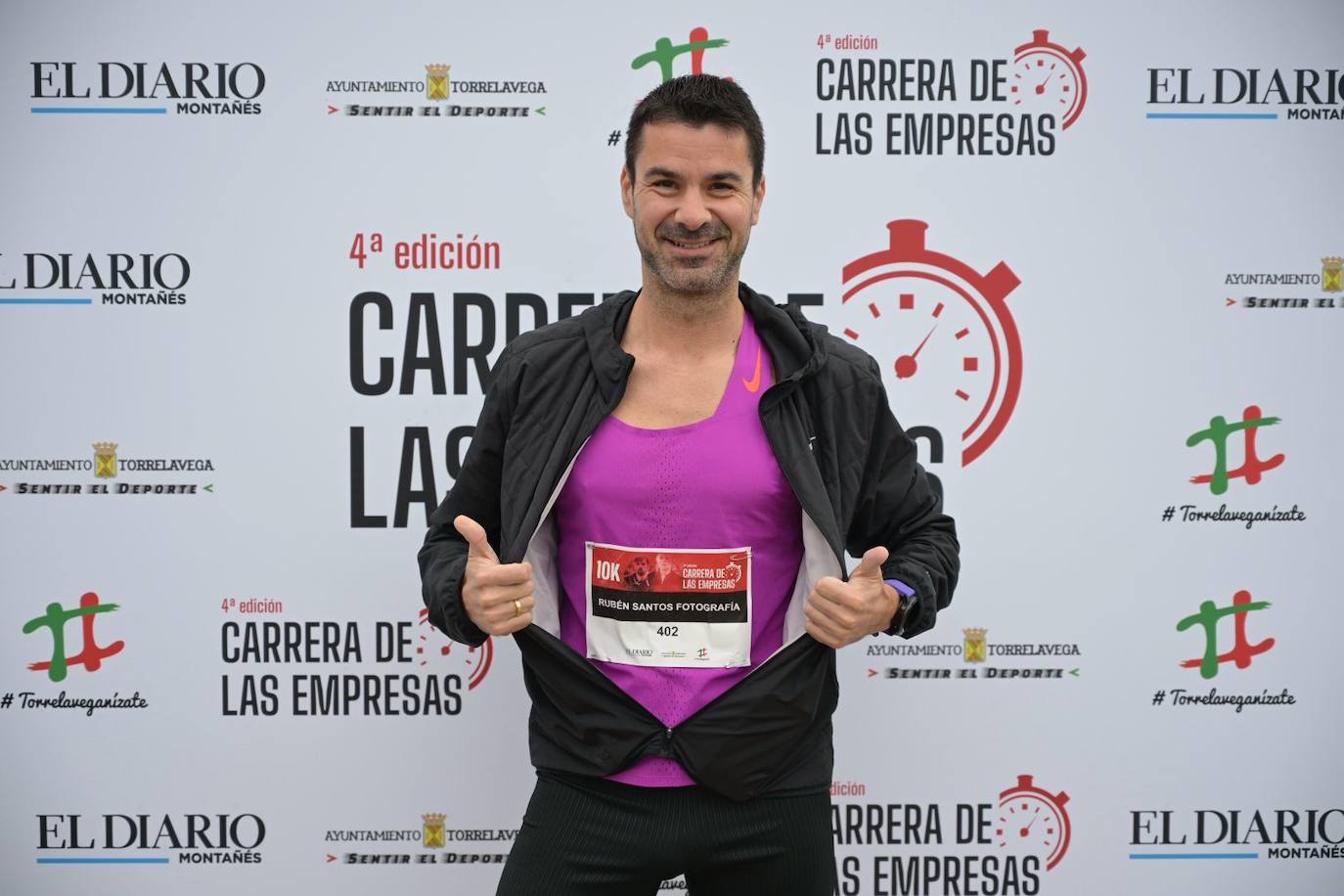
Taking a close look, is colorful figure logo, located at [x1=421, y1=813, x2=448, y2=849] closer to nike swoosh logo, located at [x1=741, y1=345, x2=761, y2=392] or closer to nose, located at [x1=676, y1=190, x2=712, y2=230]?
nike swoosh logo, located at [x1=741, y1=345, x2=761, y2=392]

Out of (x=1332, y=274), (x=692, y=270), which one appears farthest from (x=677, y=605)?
(x=1332, y=274)

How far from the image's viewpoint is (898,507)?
5.51ft

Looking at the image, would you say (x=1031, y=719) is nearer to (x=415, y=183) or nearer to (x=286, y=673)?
(x=286, y=673)

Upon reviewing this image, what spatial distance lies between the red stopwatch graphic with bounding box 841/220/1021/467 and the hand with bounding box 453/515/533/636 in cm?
113

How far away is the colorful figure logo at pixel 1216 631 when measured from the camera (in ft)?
7.64

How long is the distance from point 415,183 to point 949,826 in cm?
195

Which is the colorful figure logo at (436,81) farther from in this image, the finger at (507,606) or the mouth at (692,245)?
the finger at (507,606)

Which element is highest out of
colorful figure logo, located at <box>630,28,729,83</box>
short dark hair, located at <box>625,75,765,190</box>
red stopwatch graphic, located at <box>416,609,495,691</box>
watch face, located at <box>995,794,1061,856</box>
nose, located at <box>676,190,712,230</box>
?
colorful figure logo, located at <box>630,28,729,83</box>

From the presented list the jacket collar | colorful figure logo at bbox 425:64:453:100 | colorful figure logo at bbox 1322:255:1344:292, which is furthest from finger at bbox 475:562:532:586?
colorful figure logo at bbox 1322:255:1344:292

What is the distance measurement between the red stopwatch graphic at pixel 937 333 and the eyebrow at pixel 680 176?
800mm

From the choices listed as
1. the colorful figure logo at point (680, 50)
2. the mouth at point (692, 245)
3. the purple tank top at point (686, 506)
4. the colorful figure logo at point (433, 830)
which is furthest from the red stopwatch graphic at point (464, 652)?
the colorful figure logo at point (680, 50)

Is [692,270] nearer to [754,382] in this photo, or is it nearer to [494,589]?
[754,382]

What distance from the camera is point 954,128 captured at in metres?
2.27

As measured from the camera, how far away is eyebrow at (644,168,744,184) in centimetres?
153
